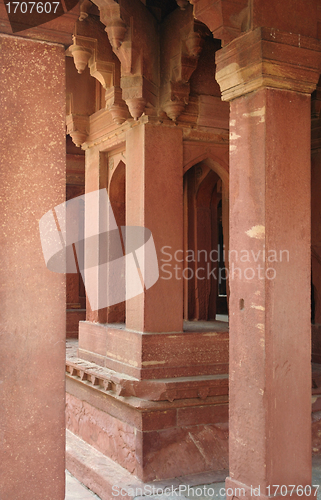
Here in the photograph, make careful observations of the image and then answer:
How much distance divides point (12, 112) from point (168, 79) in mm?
3810

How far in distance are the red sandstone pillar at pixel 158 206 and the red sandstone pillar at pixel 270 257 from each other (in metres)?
2.15

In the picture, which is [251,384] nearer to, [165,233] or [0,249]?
[0,249]

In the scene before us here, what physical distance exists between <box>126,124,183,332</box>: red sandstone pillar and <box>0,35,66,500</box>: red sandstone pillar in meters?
3.32

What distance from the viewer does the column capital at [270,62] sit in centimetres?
341

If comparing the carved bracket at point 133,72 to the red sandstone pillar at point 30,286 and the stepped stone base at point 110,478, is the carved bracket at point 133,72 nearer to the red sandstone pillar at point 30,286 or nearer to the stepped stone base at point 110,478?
the red sandstone pillar at point 30,286

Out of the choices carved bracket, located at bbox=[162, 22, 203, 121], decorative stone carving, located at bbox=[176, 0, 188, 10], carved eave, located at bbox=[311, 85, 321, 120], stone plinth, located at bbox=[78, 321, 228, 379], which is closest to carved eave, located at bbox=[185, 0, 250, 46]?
decorative stone carving, located at bbox=[176, 0, 188, 10]

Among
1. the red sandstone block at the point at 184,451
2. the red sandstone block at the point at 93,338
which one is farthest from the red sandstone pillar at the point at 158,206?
the red sandstone block at the point at 184,451

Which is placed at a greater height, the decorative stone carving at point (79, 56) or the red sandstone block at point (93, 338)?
the decorative stone carving at point (79, 56)

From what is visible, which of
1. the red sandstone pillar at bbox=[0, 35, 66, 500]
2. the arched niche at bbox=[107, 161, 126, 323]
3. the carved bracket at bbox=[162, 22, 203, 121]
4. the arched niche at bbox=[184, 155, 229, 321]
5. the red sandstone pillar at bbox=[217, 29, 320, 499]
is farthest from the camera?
the arched niche at bbox=[184, 155, 229, 321]

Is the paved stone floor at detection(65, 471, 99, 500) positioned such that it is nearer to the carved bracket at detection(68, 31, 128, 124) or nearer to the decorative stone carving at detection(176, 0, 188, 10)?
the carved bracket at detection(68, 31, 128, 124)

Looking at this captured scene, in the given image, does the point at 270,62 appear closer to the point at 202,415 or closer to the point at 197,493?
the point at 202,415

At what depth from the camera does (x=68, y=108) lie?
288 inches

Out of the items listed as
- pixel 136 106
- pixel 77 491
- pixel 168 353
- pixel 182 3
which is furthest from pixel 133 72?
pixel 77 491

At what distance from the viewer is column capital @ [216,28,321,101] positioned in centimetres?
341
